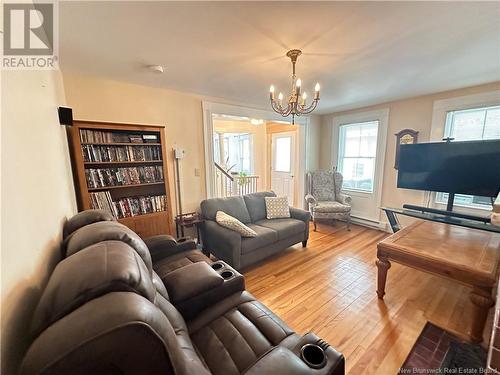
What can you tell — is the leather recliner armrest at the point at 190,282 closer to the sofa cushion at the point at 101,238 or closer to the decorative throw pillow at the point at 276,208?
the sofa cushion at the point at 101,238

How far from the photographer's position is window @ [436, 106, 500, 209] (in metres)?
2.76

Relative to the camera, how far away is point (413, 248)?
73.8 inches

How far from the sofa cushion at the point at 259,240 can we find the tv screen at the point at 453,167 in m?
2.23

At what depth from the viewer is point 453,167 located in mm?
2693

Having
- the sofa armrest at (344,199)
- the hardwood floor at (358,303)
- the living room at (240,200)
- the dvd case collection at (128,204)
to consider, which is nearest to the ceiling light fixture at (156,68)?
the living room at (240,200)

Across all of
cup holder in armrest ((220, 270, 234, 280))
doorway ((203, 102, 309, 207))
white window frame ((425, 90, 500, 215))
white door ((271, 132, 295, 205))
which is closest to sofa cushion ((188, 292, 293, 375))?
cup holder in armrest ((220, 270, 234, 280))

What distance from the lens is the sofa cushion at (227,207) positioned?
2.87 metres

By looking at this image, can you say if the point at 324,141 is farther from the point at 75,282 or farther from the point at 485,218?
the point at 75,282

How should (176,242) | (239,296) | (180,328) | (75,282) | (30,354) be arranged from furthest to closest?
(176,242) < (239,296) < (180,328) < (75,282) < (30,354)

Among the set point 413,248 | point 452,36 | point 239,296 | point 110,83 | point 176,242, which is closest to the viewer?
point 239,296

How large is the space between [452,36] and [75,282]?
2.73 meters

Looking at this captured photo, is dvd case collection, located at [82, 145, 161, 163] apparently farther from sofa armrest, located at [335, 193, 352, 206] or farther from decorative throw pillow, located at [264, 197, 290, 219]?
sofa armrest, located at [335, 193, 352, 206]

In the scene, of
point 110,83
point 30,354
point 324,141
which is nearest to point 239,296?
point 30,354

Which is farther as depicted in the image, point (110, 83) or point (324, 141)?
point (324, 141)
